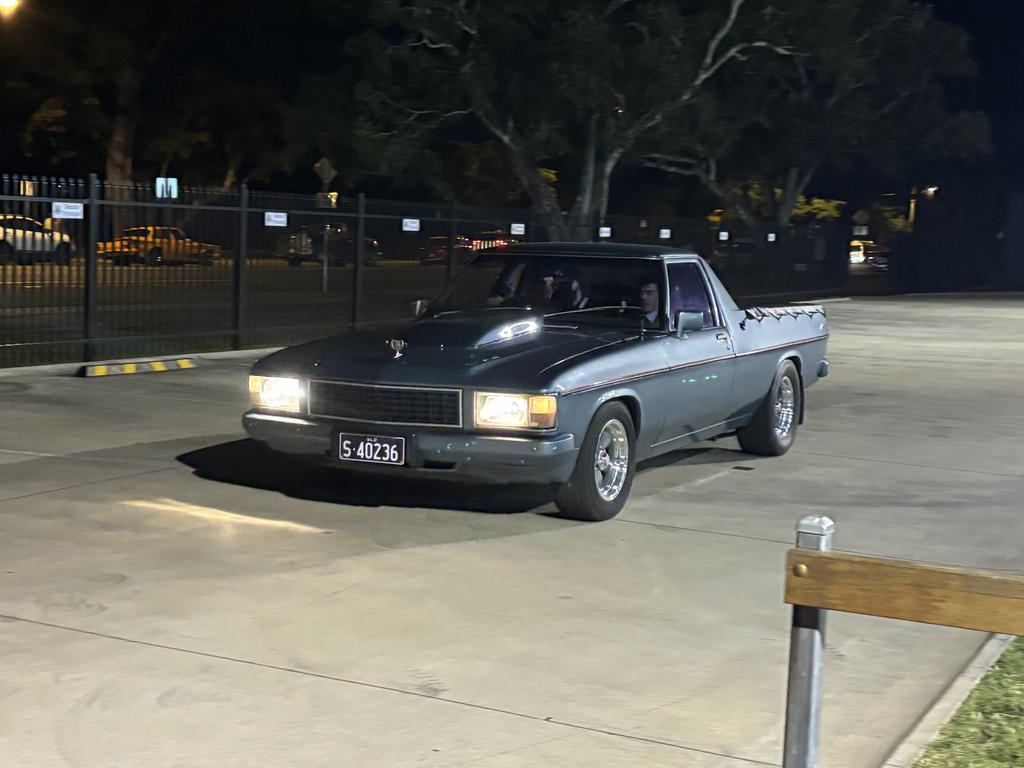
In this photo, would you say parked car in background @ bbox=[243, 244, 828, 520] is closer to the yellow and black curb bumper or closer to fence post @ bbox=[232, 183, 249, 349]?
the yellow and black curb bumper

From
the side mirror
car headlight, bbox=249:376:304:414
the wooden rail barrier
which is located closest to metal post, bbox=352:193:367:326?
the side mirror

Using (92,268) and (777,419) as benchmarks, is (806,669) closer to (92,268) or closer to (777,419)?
(777,419)

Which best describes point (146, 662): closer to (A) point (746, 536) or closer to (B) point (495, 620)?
(B) point (495, 620)

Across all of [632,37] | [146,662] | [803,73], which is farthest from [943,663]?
[803,73]

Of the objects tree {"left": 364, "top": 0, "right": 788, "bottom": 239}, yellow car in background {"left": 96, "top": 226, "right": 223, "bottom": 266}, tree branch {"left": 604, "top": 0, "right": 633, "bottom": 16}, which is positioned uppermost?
tree branch {"left": 604, "top": 0, "right": 633, "bottom": 16}

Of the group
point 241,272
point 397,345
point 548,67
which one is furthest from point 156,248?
point 548,67

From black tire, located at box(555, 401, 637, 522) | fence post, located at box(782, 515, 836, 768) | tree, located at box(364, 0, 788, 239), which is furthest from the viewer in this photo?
tree, located at box(364, 0, 788, 239)

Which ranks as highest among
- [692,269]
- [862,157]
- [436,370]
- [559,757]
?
[862,157]

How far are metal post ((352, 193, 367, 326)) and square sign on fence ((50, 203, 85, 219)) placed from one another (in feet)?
18.9

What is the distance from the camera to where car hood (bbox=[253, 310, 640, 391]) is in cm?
787

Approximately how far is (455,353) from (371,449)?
76 centimetres

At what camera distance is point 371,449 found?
784cm

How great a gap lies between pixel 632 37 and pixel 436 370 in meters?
30.3

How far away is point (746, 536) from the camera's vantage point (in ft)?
26.2
